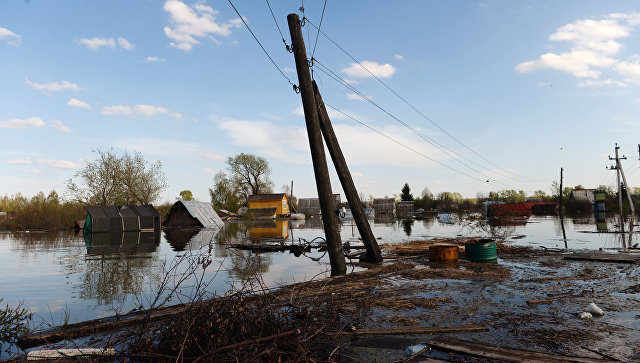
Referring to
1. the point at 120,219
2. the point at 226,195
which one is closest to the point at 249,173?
the point at 226,195

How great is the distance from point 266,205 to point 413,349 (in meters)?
→ 60.2

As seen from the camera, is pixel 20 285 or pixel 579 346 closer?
pixel 579 346

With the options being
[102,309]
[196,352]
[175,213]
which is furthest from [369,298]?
[175,213]

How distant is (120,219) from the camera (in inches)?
1235

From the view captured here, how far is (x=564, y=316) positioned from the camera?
542cm

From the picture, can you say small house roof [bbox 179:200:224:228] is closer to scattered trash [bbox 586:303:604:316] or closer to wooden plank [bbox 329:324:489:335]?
wooden plank [bbox 329:324:489:335]

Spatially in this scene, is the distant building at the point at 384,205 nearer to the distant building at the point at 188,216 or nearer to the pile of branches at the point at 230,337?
the distant building at the point at 188,216

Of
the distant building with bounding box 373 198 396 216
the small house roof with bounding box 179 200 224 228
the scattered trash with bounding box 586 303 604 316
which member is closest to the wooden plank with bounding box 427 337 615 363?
the scattered trash with bounding box 586 303 604 316

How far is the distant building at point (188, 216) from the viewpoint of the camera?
36.9 m

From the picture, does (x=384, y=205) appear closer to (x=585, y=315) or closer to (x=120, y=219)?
(x=120, y=219)

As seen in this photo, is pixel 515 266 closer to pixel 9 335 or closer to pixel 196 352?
pixel 196 352

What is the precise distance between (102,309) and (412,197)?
81.1 metres

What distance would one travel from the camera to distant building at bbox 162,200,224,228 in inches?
1454

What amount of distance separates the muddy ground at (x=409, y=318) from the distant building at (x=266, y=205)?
53920 mm
